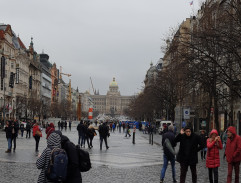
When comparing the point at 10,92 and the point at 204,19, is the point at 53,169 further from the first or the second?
the point at 10,92

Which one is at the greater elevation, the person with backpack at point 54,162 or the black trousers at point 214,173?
the person with backpack at point 54,162

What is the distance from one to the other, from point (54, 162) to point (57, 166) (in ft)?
0.27

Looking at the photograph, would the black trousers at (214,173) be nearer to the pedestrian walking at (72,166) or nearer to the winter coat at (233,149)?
the winter coat at (233,149)

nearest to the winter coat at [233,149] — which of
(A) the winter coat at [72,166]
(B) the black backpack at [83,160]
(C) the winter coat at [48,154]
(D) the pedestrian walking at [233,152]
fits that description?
(D) the pedestrian walking at [233,152]

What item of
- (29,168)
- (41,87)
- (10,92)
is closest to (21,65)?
(10,92)

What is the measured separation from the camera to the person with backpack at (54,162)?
22.9ft

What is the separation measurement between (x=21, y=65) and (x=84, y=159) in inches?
3764

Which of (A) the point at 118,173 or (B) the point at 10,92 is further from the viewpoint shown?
(B) the point at 10,92

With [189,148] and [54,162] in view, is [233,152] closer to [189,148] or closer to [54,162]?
[189,148]

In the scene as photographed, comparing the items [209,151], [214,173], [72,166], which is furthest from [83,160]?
[214,173]

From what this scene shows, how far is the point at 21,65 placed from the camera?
100 metres

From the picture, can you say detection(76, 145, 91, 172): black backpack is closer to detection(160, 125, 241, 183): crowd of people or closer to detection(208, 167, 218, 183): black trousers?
detection(160, 125, 241, 183): crowd of people

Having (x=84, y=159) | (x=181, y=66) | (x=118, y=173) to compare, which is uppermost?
(x=181, y=66)

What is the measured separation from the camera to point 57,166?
6.96 m
